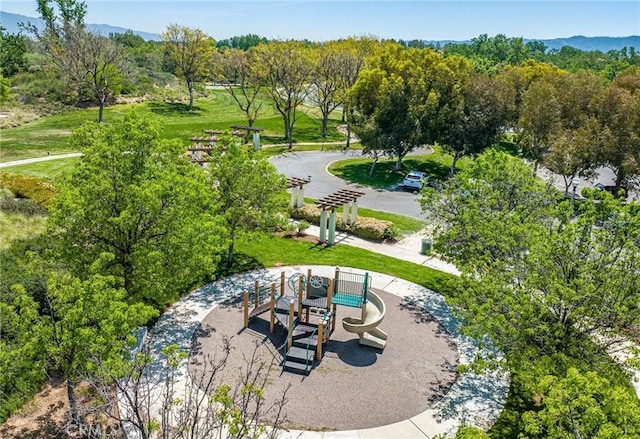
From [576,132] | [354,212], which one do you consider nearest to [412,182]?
[354,212]

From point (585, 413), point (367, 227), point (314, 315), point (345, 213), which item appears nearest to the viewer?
point (585, 413)

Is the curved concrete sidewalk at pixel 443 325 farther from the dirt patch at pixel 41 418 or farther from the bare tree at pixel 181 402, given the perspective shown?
the dirt patch at pixel 41 418

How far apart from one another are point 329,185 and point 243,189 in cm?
2015

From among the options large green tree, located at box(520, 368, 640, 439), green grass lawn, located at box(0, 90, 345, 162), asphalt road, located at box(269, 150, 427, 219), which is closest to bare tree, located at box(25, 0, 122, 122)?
green grass lawn, located at box(0, 90, 345, 162)

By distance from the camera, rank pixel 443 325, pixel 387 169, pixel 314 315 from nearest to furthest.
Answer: pixel 443 325 → pixel 314 315 → pixel 387 169

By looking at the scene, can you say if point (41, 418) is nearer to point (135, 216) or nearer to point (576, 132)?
point (135, 216)

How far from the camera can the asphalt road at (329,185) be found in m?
37.9

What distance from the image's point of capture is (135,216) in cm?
1647

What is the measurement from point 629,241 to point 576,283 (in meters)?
2.09

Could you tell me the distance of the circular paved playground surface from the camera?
15250 millimetres

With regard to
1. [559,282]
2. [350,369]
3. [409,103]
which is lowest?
[350,369]

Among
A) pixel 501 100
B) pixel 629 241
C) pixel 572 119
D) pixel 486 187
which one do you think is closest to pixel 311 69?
pixel 501 100

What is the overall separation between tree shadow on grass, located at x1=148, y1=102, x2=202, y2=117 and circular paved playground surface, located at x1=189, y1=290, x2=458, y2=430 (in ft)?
179

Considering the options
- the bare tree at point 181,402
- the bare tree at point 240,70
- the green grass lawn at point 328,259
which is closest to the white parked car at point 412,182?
the green grass lawn at point 328,259
